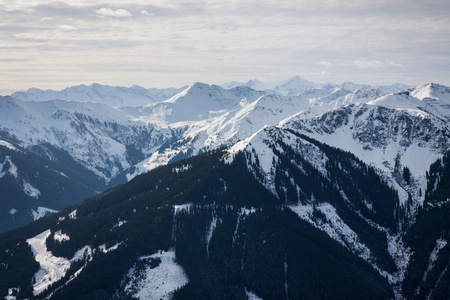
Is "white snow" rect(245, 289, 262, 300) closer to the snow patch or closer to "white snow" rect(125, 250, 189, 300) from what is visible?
the snow patch

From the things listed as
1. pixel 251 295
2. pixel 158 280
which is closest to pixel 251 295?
pixel 251 295

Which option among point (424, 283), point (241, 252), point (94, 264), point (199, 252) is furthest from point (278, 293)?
point (94, 264)

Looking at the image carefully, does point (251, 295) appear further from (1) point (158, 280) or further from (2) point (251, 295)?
(1) point (158, 280)

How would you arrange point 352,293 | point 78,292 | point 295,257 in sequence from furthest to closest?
1. point 295,257
2. point 352,293
3. point 78,292

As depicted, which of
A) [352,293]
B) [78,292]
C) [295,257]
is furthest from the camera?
[295,257]

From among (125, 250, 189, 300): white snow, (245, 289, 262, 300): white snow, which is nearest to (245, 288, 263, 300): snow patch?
(245, 289, 262, 300): white snow

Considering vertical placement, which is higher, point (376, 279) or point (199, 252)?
point (199, 252)

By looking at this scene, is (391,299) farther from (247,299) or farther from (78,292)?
(78,292)

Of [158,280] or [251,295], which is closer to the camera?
[251,295]

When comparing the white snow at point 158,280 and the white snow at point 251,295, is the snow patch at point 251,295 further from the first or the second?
the white snow at point 158,280
